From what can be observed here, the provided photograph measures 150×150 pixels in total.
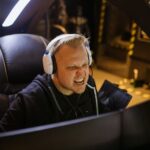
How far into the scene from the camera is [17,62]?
1729 mm

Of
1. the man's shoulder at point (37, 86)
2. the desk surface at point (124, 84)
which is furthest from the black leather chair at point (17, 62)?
the desk surface at point (124, 84)

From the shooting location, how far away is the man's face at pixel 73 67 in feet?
4.15

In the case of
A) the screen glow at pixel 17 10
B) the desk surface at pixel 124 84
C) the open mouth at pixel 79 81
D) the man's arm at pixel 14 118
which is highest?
the screen glow at pixel 17 10

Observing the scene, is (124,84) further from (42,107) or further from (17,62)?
(42,107)

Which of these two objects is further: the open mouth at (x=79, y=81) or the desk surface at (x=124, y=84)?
the desk surface at (x=124, y=84)

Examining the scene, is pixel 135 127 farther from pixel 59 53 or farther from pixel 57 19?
pixel 57 19

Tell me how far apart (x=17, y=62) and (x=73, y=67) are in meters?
0.55

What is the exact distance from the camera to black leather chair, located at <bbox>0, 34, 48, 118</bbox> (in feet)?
5.58

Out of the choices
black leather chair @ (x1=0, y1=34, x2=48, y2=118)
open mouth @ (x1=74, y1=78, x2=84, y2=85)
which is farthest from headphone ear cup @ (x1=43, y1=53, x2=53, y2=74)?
black leather chair @ (x1=0, y1=34, x2=48, y2=118)

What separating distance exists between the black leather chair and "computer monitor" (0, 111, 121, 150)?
0.90m

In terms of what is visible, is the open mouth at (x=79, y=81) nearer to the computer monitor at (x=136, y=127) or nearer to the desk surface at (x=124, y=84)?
the computer monitor at (x=136, y=127)

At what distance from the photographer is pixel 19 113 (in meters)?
1.26

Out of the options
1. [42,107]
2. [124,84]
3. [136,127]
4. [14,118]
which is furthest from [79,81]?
[124,84]

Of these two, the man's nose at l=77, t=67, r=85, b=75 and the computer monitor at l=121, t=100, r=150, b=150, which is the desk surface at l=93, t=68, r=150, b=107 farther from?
the computer monitor at l=121, t=100, r=150, b=150
